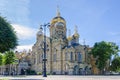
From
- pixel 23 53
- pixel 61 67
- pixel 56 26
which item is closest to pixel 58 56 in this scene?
pixel 61 67

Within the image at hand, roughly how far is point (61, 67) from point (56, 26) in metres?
15.9

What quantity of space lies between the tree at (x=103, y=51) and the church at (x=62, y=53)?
A: 8.28 meters

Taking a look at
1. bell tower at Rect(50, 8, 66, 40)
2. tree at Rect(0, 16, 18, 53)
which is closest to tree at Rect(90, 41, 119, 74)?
bell tower at Rect(50, 8, 66, 40)

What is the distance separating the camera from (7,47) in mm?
34562

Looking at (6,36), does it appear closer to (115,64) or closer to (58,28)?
(115,64)

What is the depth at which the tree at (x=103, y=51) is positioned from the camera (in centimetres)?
9489

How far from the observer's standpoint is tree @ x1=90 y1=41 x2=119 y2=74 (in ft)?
311

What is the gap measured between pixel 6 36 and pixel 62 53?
233 feet

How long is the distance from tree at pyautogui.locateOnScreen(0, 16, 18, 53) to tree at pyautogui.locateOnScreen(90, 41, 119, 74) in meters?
63.1

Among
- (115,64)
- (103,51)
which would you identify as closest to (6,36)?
(103,51)

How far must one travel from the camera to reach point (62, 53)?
104375 mm

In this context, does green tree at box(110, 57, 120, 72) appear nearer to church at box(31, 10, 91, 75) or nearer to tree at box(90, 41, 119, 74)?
tree at box(90, 41, 119, 74)

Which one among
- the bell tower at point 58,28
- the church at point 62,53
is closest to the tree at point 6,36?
the church at point 62,53

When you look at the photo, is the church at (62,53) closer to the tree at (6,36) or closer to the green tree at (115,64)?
the green tree at (115,64)
